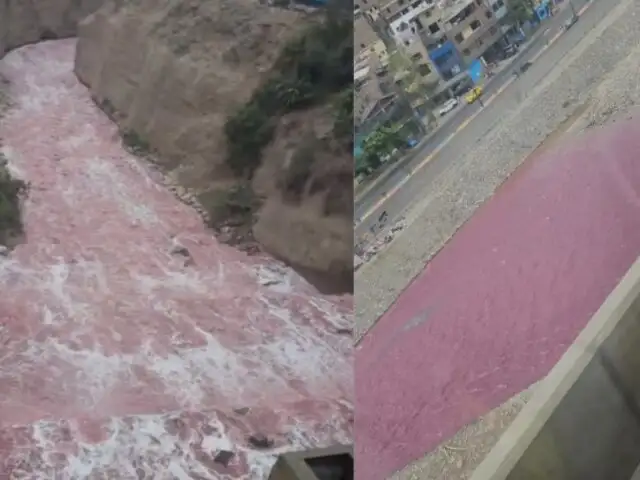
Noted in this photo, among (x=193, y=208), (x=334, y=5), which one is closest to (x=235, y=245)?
(x=193, y=208)

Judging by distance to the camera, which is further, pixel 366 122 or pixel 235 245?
pixel 235 245

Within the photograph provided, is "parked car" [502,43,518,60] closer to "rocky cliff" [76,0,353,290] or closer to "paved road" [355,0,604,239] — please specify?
"paved road" [355,0,604,239]

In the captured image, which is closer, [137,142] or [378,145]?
[378,145]

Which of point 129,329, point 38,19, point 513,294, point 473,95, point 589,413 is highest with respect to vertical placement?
point 38,19

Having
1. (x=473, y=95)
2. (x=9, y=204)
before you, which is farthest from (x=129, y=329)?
(x=473, y=95)

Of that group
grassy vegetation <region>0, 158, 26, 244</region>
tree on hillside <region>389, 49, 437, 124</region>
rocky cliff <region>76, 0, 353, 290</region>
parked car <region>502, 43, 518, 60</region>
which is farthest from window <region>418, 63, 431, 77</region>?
grassy vegetation <region>0, 158, 26, 244</region>

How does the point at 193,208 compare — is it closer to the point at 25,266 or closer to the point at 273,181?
the point at 273,181

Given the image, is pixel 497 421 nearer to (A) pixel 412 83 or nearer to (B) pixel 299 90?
(A) pixel 412 83
